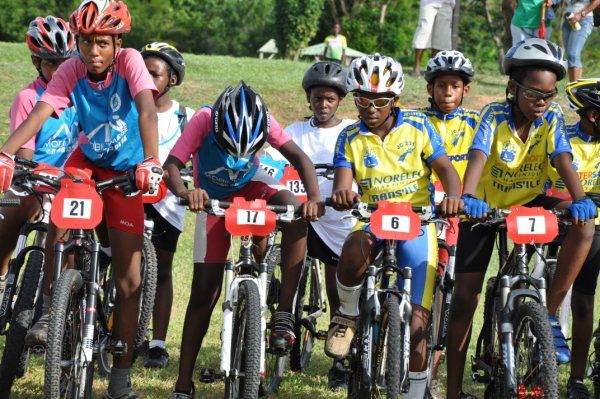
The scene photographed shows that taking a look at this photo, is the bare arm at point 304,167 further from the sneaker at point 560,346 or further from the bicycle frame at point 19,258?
the bicycle frame at point 19,258

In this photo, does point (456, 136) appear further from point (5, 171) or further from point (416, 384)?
point (5, 171)

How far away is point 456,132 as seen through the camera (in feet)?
28.2

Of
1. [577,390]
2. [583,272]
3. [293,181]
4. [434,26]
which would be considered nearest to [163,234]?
[293,181]

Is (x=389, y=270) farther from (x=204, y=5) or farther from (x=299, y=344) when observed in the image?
(x=204, y=5)

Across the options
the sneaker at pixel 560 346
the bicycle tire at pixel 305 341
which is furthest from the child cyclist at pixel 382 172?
the bicycle tire at pixel 305 341

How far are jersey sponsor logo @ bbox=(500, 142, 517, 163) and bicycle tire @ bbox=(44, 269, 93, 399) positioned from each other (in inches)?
107

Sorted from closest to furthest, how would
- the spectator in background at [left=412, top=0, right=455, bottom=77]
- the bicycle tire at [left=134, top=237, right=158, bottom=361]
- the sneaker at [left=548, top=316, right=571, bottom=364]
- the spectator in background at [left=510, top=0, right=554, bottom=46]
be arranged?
1. the sneaker at [left=548, top=316, right=571, bottom=364]
2. the bicycle tire at [left=134, top=237, right=158, bottom=361]
3. the spectator in background at [left=510, top=0, right=554, bottom=46]
4. the spectator in background at [left=412, top=0, right=455, bottom=77]

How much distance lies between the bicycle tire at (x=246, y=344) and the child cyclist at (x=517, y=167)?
4.78ft

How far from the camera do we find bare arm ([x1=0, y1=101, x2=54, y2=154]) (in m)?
6.30

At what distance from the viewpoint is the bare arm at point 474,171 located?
22.0 feet

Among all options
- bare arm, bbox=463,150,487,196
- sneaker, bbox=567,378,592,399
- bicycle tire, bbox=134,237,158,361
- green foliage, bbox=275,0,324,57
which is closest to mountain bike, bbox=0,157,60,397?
bicycle tire, bbox=134,237,158,361

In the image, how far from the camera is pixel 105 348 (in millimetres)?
6965

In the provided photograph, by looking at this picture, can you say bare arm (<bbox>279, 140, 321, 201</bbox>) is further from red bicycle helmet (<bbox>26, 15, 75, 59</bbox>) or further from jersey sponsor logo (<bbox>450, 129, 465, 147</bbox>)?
red bicycle helmet (<bbox>26, 15, 75, 59</bbox>)

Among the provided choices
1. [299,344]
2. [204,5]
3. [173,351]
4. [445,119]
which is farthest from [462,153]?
[204,5]
